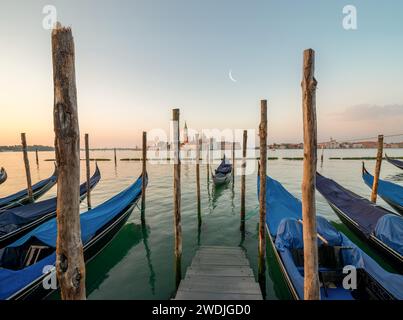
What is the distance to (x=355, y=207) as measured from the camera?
6809mm

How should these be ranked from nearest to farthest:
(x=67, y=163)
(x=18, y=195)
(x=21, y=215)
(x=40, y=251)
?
(x=67, y=163) < (x=40, y=251) < (x=21, y=215) < (x=18, y=195)

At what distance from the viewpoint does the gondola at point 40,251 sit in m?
3.23

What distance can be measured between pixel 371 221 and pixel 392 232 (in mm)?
1408

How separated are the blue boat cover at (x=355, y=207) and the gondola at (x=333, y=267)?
2.15 m

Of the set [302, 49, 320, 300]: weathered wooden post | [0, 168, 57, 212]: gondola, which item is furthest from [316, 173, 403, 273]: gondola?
[0, 168, 57, 212]: gondola

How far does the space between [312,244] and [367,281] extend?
1.99m

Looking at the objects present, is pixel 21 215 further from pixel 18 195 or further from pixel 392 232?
pixel 392 232

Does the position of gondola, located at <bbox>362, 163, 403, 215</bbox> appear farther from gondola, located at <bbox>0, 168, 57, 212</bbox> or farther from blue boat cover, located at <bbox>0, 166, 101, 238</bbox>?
gondola, located at <bbox>0, 168, 57, 212</bbox>

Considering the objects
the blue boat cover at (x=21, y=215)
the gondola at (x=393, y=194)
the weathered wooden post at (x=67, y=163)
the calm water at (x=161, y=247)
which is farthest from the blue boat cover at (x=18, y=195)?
the gondola at (x=393, y=194)

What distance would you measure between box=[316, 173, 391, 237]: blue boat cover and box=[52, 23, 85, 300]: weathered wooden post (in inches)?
264

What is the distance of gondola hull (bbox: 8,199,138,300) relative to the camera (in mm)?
3336

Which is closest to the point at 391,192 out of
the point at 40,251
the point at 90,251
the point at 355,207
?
the point at 355,207

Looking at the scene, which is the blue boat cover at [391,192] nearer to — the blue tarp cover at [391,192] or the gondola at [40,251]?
the blue tarp cover at [391,192]
